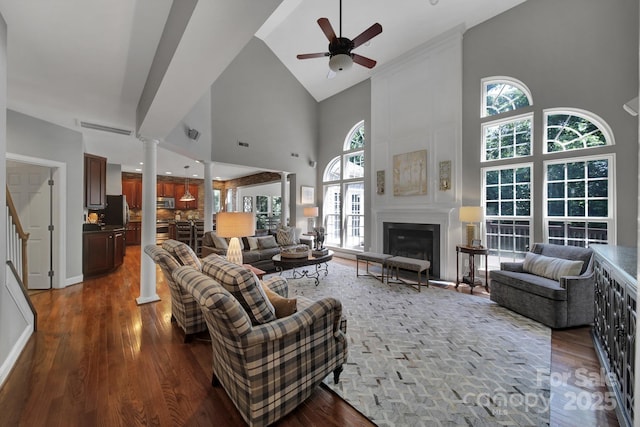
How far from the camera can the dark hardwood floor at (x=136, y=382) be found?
1.57 m

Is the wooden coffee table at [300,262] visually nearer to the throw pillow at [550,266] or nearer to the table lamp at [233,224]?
the table lamp at [233,224]

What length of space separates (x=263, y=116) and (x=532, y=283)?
627 cm

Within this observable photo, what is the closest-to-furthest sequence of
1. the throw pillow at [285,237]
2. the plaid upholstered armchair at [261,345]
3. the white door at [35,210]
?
the plaid upholstered armchair at [261,345], the white door at [35,210], the throw pillow at [285,237]

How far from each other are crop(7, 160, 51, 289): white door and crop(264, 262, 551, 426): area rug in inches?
190

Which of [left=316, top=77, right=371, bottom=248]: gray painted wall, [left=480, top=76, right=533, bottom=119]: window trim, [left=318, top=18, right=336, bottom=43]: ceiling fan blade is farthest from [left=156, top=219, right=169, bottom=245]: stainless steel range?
[left=480, top=76, right=533, bottom=119]: window trim

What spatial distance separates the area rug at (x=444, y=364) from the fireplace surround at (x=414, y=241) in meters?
Result: 1.35

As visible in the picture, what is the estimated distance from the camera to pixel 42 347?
2.34 metres

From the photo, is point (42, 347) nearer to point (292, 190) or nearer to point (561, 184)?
point (292, 190)

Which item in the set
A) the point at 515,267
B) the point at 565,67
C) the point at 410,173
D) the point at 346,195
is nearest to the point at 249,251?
the point at 346,195

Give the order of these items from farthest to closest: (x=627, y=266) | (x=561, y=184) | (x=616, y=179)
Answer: (x=561, y=184), (x=616, y=179), (x=627, y=266)

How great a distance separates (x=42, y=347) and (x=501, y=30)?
733 centimetres

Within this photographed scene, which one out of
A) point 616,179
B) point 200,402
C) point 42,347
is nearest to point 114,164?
point 42,347

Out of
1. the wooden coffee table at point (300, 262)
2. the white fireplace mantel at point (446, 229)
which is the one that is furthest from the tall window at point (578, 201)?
the wooden coffee table at point (300, 262)

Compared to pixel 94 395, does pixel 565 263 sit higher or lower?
higher
